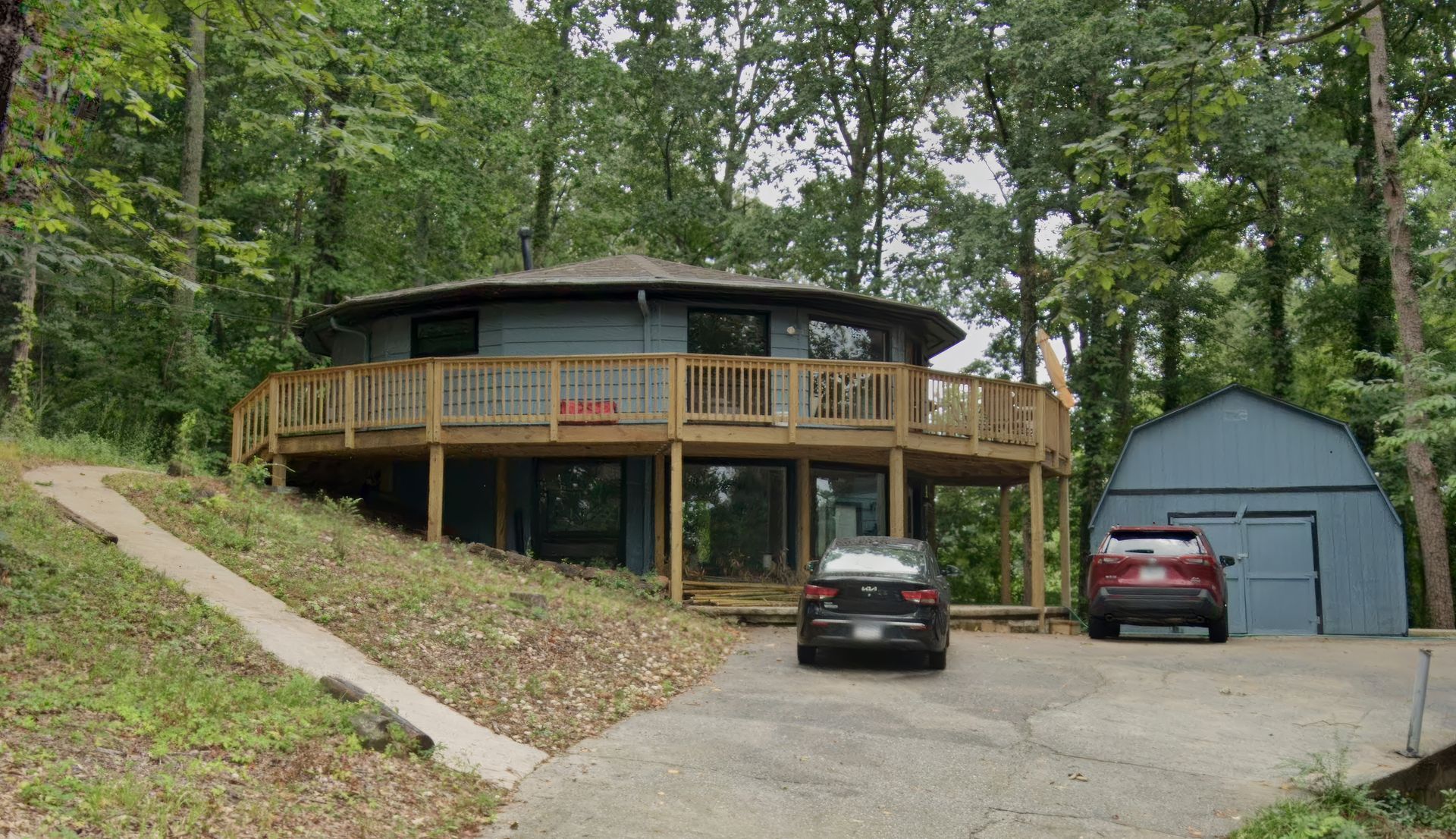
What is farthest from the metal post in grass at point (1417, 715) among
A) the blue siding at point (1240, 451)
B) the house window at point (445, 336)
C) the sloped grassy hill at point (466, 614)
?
the house window at point (445, 336)

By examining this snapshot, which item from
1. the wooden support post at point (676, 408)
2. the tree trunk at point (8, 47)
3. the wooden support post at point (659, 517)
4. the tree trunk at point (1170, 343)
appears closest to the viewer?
the tree trunk at point (8, 47)

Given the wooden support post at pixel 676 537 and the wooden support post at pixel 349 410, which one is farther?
the wooden support post at pixel 349 410

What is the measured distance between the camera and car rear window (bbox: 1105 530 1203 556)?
50.6ft

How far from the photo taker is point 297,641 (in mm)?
9633

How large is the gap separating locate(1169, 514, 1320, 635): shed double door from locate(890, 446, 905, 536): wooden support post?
20.2ft

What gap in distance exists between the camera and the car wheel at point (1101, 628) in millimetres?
16406

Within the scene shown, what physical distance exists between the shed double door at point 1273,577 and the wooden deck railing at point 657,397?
182 inches

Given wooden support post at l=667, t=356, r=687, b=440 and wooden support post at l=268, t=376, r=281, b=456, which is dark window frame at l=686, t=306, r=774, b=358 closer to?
wooden support post at l=667, t=356, r=687, b=440

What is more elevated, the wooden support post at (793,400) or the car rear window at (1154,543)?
the wooden support post at (793,400)

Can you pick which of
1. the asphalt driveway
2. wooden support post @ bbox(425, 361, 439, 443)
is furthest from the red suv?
wooden support post @ bbox(425, 361, 439, 443)

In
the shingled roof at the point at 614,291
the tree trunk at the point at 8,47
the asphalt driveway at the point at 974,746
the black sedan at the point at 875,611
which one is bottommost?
the asphalt driveway at the point at 974,746

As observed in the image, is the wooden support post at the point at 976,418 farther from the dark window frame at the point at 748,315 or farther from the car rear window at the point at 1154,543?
the dark window frame at the point at 748,315

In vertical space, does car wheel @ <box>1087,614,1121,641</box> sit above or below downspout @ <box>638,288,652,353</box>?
below

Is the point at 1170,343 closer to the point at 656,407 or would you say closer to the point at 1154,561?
the point at 1154,561
